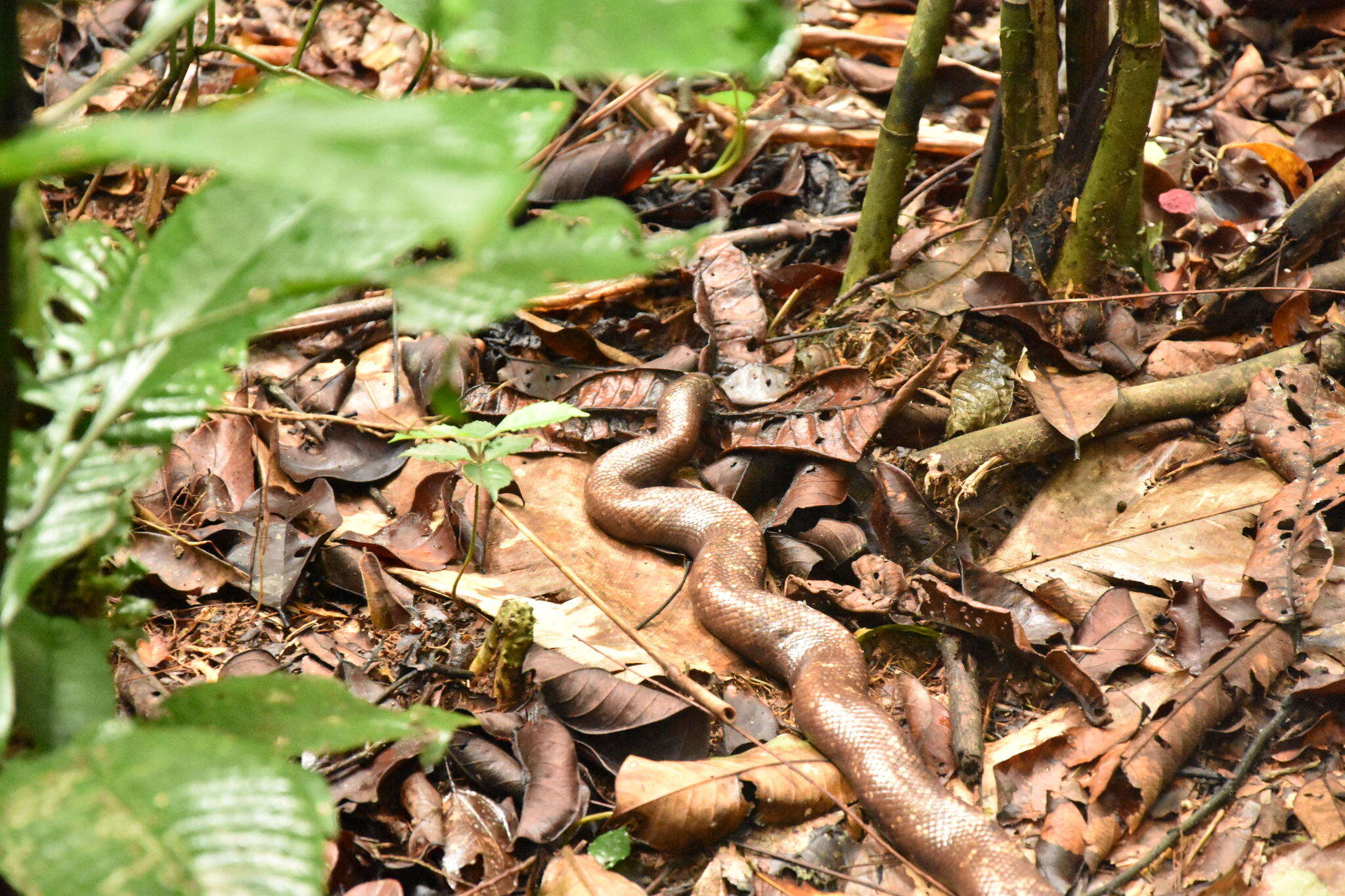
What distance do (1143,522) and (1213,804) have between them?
3.58 ft

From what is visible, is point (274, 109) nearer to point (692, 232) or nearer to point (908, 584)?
point (692, 232)

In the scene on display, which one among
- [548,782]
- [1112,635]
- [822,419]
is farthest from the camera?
[822,419]

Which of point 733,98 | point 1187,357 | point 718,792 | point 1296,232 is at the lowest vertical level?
point 718,792

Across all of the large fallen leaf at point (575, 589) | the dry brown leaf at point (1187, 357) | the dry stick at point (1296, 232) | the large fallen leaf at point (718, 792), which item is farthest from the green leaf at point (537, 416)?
the dry stick at point (1296, 232)

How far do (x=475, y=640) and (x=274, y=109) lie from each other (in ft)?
8.64

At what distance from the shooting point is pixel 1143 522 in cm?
344

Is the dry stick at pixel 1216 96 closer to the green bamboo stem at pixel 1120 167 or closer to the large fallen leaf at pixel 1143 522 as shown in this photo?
the green bamboo stem at pixel 1120 167

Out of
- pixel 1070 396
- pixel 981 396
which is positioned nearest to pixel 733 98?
pixel 981 396

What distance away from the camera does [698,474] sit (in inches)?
164

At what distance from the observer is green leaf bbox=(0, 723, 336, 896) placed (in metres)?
1.01

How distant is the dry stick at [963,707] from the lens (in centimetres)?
288

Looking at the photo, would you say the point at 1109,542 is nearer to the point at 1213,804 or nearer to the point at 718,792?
the point at 1213,804

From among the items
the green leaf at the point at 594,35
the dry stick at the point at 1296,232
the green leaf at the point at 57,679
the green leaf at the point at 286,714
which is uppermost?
the green leaf at the point at 594,35

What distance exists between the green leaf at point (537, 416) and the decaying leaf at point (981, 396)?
1510 mm
